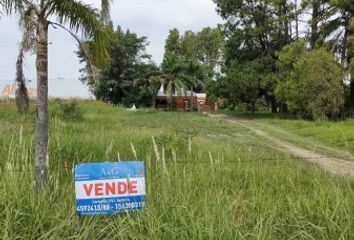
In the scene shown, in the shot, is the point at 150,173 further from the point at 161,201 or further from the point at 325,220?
the point at 325,220

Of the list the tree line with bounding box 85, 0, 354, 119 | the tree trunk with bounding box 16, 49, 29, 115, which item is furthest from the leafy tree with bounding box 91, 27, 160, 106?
the tree trunk with bounding box 16, 49, 29, 115

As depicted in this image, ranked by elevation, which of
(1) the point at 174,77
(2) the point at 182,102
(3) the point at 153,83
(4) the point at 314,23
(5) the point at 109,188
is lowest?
(5) the point at 109,188

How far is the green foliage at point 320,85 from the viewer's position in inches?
1122

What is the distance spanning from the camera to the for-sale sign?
4.43m

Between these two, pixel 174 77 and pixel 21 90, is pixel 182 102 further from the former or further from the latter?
pixel 21 90

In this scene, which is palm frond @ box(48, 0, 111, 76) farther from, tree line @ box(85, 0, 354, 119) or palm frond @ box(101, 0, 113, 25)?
tree line @ box(85, 0, 354, 119)

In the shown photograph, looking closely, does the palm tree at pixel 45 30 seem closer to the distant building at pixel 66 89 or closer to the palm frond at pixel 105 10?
the palm frond at pixel 105 10

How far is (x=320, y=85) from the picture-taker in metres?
28.7

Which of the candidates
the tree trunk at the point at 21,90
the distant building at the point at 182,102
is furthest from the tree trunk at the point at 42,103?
the distant building at the point at 182,102

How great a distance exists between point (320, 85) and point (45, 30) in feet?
80.2

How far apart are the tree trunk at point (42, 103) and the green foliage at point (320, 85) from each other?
2442 cm

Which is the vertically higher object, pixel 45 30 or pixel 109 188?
pixel 45 30

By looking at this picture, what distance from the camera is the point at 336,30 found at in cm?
3219

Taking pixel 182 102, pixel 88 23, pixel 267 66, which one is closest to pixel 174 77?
pixel 182 102
